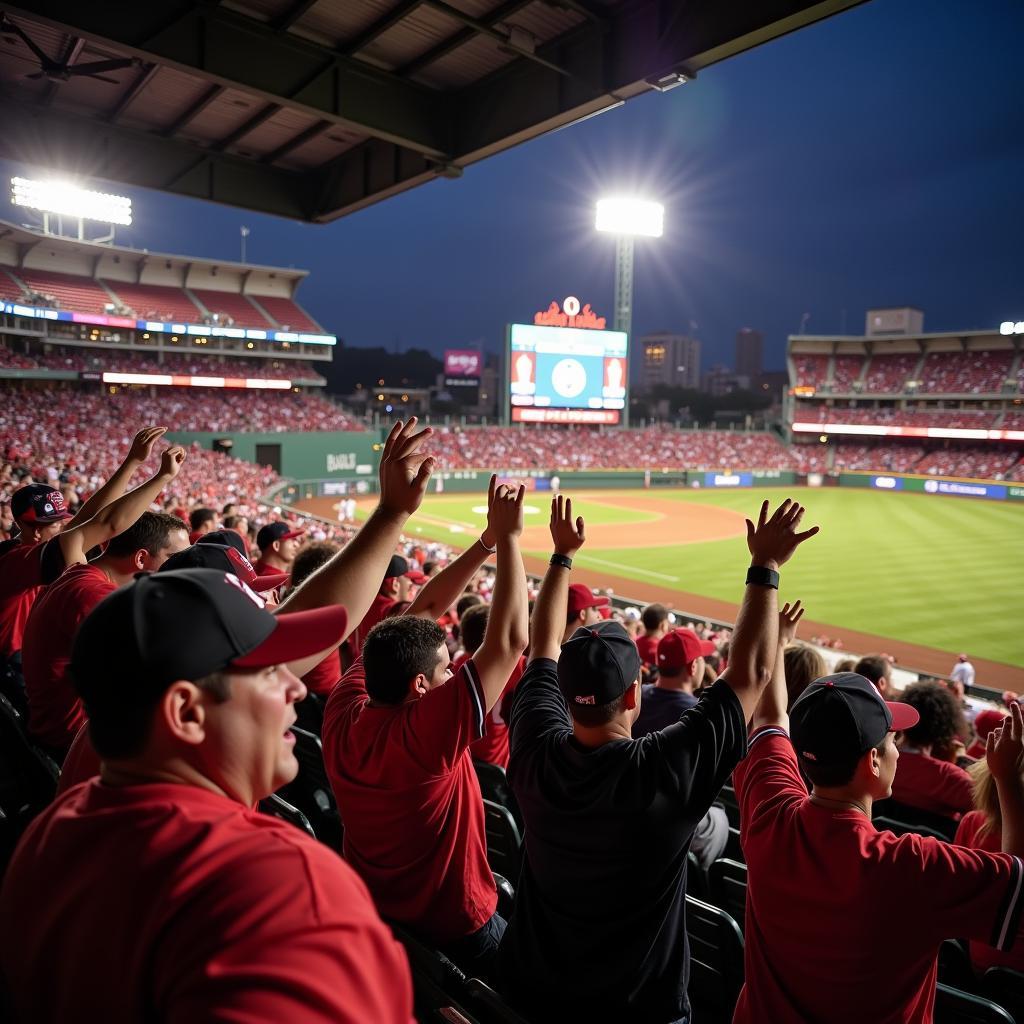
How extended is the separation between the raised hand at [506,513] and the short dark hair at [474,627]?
1985 millimetres

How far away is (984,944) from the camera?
2.84 metres

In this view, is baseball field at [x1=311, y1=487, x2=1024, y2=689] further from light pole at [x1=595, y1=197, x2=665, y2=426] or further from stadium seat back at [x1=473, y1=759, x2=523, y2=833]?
light pole at [x1=595, y1=197, x2=665, y2=426]

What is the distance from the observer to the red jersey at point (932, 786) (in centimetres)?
438

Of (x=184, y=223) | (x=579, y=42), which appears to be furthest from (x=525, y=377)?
(x=184, y=223)

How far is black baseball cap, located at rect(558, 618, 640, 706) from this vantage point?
251 centimetres

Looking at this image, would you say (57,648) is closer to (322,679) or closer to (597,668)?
(322,679)

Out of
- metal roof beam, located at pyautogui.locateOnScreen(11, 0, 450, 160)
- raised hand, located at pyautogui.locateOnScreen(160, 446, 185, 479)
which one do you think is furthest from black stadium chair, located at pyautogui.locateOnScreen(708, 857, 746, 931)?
metal roof beam, located at pyautogui.locateOnScreen(11, 0, 450, 160)

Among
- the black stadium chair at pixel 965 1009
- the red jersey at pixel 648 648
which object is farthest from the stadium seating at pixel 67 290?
the black stadium chair at pixel 965 1009

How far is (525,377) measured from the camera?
5019 cm

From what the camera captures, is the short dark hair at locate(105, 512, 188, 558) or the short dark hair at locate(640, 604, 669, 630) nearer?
the short dark hair at locate(105, 512, 188, 558)

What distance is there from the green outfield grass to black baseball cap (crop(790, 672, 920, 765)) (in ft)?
61.8

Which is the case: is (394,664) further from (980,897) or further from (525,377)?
(525,377)

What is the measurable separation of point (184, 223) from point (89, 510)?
18578 cm

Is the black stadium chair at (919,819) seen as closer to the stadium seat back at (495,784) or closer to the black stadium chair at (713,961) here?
the black stadium chair at (713,961)
